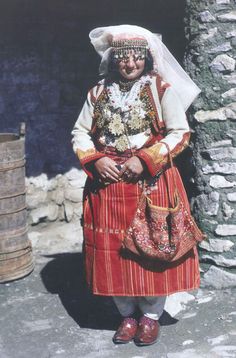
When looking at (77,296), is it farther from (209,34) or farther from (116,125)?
(209,34)

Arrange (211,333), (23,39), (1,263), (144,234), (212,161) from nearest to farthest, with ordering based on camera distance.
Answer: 1. (144,234)
2. (211,333)
3. (212,161)
4. (1,263)
5. (23,39)

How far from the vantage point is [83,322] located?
4.41 metres

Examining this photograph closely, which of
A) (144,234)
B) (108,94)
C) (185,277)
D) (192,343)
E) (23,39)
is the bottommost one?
(192,343)

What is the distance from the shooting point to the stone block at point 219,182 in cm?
457

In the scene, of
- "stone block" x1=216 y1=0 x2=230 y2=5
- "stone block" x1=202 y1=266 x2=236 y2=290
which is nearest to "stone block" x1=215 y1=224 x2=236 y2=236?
"stone block" x1=202 y1=266 x2=236 y2=290

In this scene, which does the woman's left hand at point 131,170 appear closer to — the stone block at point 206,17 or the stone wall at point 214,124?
the stone wall at point 214,124

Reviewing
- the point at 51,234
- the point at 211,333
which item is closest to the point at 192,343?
the point at 211,333

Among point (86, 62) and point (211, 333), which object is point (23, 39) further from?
point (211, 333)

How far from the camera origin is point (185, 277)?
3.99 metres

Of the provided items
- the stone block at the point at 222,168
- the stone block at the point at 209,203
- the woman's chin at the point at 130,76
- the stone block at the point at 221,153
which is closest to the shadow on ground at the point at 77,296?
the stone block at the point at 209,203

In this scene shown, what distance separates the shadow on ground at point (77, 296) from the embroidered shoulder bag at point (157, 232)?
2.51 ft

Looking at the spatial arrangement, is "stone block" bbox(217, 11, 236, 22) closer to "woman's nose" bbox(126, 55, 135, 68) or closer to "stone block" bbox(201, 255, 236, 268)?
"woman's nose" bbox(126, 55, 135, 68)

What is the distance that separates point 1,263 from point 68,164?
1.33 metres

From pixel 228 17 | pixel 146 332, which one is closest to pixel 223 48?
pixel 228 17
